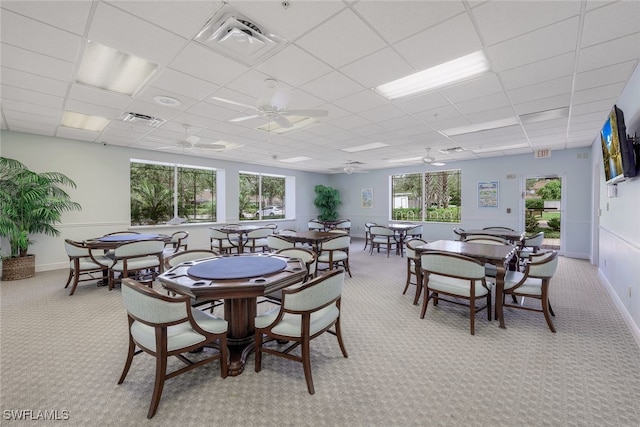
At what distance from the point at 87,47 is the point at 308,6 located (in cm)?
225

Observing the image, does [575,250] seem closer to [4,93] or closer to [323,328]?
[323,328]

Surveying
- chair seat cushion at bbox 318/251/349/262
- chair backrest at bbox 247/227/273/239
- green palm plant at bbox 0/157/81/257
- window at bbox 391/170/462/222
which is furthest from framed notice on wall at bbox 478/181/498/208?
green palm plant at bbox 0/157/81/257

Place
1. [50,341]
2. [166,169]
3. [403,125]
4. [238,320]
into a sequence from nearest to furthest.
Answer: [238,320]
[50,341]
[403,125]
[166,169]

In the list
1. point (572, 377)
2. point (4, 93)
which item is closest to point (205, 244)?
point (4, 93)

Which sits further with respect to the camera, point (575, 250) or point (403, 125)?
point (575, 250)

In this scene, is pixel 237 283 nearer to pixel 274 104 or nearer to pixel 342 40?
pixel 274 104

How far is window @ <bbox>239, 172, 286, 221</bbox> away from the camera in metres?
9.77

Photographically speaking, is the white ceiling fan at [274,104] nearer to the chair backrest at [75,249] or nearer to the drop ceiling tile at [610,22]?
the drop ceiling tile at [610,22]

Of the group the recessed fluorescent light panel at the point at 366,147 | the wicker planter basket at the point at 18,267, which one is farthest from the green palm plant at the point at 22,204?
the recessed fluorescent light panel at the point at 366,147

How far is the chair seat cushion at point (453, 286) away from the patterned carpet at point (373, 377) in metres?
0.41

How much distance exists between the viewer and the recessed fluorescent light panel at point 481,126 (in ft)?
16.0

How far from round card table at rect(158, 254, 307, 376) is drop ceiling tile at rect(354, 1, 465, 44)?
7.09ft

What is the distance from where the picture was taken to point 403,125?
5059 mm

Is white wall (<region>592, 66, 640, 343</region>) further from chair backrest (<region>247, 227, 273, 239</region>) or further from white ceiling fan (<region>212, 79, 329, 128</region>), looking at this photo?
chair backrest (<region>247, 227, 273, 239</region>)
